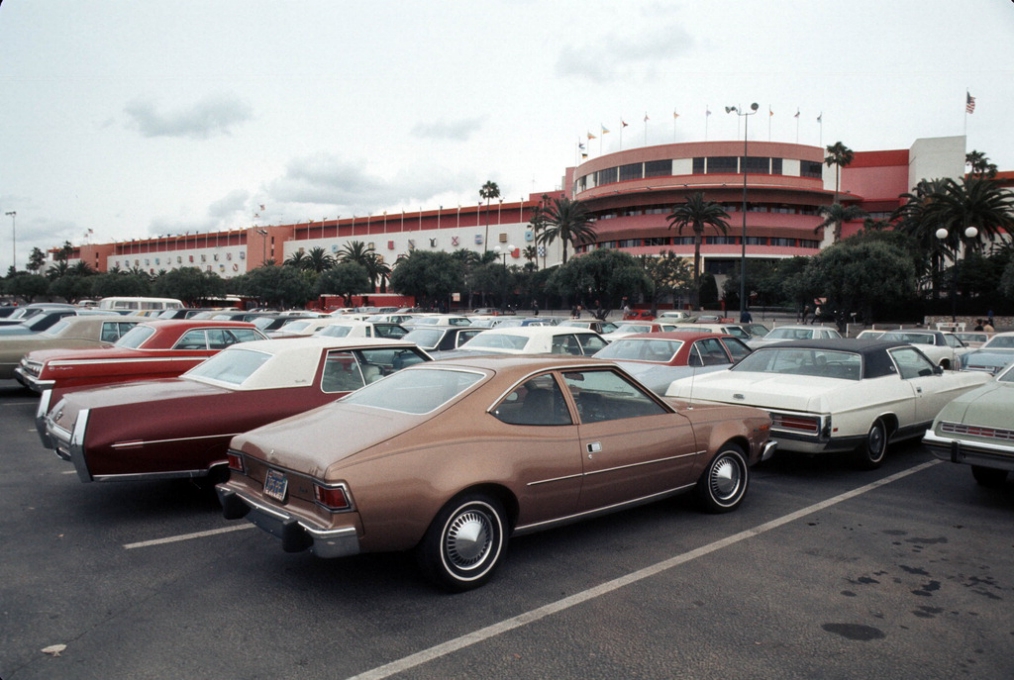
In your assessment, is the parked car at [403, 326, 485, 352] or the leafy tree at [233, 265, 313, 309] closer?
the parked car at [403, 326, 485, 352]

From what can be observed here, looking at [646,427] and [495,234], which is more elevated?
[495,234]

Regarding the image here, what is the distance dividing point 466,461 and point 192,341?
7397mm

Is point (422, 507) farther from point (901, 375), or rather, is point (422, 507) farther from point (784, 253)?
point (784, 253)

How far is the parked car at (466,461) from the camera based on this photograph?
383 centimetres

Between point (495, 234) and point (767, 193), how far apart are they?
3393 centimetres

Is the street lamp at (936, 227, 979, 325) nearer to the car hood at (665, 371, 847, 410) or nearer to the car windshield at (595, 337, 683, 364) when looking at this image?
the car windshield at (595, 337, 683, 364)

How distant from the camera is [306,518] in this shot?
388 cm

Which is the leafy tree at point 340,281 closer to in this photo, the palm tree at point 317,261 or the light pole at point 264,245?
the palm tree at point 317,261

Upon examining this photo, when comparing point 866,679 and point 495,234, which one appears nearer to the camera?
point 866,679

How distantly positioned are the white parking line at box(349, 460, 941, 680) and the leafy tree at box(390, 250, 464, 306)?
5514 cm

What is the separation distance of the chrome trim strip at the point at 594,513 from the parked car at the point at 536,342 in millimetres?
6124

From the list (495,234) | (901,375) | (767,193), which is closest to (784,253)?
(767,193)

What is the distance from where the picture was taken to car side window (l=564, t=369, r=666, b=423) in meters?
5.00

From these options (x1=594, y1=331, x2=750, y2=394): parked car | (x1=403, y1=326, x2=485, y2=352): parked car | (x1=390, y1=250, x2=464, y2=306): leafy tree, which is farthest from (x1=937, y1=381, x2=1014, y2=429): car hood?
(x1=390, y1=250, x2=464, y2=306): leafy tree
